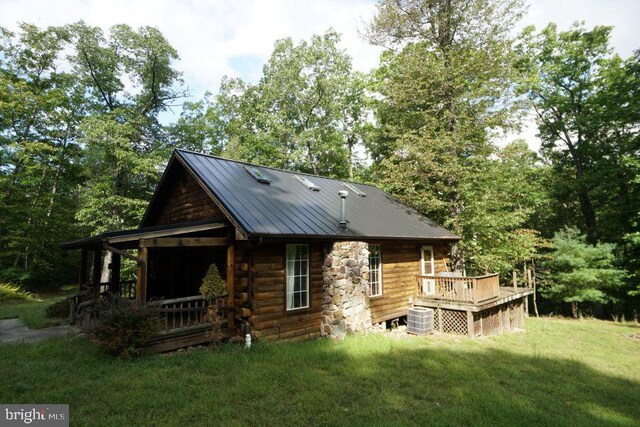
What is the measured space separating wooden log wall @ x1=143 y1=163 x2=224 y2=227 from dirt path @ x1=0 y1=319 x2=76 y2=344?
15.1ft

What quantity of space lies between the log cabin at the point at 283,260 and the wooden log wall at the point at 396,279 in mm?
41

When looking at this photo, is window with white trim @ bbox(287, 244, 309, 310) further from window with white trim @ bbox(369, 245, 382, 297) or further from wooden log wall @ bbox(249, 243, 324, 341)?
window with white trim @ bbox(369, 245, 382, 297)

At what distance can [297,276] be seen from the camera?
1000 centimetres

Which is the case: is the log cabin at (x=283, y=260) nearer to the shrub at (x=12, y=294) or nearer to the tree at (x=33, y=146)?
the shrub at (x=12, y=294)

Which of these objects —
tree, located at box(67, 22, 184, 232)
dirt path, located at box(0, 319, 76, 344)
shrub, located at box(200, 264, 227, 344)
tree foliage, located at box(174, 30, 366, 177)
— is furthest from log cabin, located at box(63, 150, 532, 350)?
tree foliage, located at box(174, 30, 366, 177)

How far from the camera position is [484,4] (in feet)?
56.2

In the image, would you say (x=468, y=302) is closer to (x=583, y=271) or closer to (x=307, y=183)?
(x=307, y=183)

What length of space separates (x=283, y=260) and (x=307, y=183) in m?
4.86

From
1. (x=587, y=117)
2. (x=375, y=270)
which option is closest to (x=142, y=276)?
(x=375, y=270)

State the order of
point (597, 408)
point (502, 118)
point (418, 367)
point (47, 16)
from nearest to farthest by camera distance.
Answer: point (597, 408) → point (418, 367) → point (502, 118) → point (47, 16)

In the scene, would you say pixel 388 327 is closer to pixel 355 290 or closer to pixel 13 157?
pixel 355 290

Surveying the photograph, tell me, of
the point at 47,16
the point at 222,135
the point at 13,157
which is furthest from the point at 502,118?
the point at 13,157

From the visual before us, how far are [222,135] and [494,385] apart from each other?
29.1 m

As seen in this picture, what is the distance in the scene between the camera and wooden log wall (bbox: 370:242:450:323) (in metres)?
12.4
